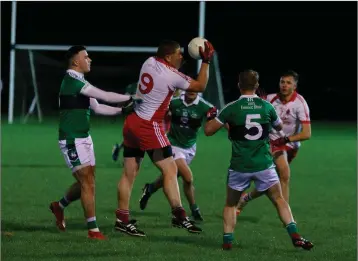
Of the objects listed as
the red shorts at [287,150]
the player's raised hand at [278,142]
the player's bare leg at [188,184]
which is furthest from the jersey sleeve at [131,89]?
the player's raised hand at [278,142]

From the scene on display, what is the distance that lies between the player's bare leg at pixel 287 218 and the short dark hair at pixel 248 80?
98 centimetres

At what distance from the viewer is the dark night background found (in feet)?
135

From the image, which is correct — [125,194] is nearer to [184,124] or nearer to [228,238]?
[228,238]

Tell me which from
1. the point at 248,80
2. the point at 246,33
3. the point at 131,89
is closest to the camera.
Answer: the point at 248,80

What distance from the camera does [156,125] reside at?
8758 mm

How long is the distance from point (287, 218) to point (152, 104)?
6.19 ft

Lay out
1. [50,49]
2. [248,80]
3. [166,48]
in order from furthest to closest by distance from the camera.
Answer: [50,49], [166,48], [248,80]

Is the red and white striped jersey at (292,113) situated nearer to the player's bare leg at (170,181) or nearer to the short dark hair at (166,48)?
the player's bare leg at (170,181)

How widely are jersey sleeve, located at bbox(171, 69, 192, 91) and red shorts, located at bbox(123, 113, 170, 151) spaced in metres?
0.49

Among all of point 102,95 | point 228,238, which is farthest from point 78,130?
point 228,238

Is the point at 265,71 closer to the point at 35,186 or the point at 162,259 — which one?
the point at 35,186

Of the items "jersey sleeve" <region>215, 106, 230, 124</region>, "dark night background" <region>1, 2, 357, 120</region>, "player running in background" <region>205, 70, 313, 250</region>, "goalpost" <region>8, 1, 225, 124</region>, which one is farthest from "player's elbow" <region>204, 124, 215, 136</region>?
"dark night background" <region>1, 2, 357, 120</region>

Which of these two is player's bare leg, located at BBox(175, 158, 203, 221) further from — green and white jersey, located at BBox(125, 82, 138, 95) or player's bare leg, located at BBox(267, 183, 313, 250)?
green and white jersey, located at BBox(125, 82, 138, 95)

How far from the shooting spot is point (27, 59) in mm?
28953
